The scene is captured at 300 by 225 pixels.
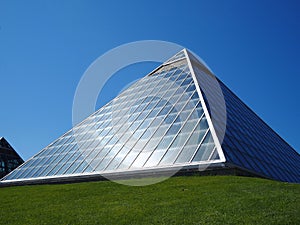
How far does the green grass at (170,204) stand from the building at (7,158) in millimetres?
49574

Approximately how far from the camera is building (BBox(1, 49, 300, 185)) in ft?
60.7

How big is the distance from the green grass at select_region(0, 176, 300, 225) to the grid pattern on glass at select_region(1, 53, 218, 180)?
4163 mm

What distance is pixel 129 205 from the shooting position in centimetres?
1180

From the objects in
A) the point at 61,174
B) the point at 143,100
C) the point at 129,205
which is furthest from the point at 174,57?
the point at 129,205

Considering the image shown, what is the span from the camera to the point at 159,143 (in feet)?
69.1

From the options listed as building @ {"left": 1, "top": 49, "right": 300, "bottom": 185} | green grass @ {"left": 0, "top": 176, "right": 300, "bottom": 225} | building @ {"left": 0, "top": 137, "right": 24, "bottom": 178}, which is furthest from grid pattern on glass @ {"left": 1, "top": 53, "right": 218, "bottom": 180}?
building @ {"left": 0, "top": 137, "right": 24, "bottom": 178}

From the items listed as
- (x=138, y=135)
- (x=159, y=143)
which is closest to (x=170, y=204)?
(x=159, y=143)

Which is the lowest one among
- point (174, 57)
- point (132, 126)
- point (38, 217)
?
point (38, 217)

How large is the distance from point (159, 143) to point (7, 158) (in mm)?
50664

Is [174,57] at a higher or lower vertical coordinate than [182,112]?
higher

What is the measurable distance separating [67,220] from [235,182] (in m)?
7.65

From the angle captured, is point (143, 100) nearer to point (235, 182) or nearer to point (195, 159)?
point (195, 159)

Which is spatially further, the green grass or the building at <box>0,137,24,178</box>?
the building at <box>0,137,24,178</box>

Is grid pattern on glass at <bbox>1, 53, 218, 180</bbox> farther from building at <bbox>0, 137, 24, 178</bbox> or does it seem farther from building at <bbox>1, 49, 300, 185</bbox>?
building at <bbox>0, 137, 24, 178</bbox>
